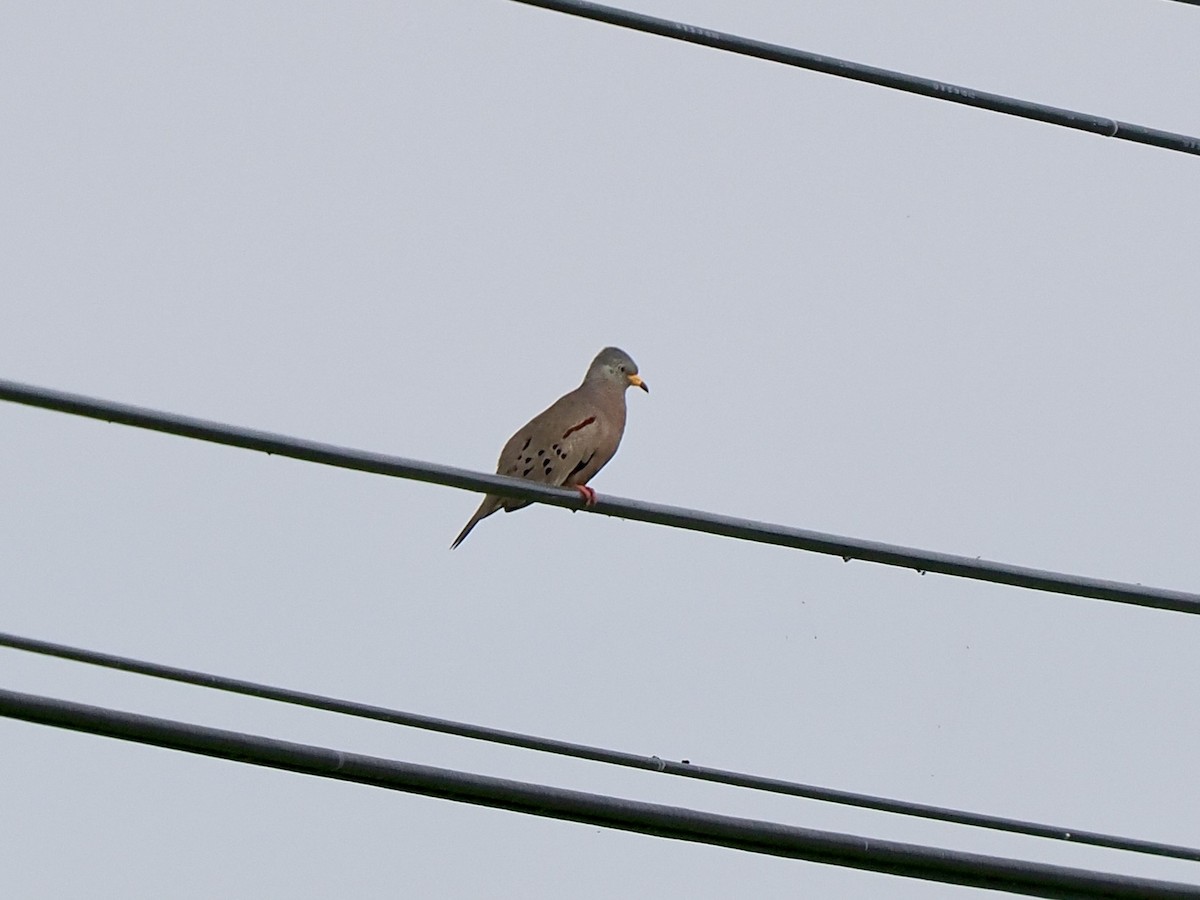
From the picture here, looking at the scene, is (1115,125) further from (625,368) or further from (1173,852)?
(625,368)

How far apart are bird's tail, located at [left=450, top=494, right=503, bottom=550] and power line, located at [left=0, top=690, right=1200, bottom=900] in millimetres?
4515

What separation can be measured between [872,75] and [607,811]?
199cm

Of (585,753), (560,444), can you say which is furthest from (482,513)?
(585,753)

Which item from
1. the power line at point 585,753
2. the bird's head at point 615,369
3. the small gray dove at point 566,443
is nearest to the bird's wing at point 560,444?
the small gray dove at point 566,443

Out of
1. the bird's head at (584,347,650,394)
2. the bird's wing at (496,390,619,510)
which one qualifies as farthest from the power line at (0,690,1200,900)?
the bird's head at (584,347,650,394)

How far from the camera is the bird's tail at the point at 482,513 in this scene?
30.1ft

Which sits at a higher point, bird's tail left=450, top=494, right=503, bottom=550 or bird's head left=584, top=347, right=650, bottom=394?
bird's head left=584, top=347, right=650, bottom=394

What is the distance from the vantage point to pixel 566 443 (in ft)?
29.7

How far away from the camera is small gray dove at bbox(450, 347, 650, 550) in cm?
905

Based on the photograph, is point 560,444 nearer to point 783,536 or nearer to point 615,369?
point 615,369

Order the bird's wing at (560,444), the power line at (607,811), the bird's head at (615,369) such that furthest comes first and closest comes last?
the bird's head at (615,369) → the bird's wing at (560,444) → the power line at (607,811)

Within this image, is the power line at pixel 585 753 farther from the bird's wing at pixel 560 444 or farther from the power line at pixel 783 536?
the bird's wing at pixel 560 444

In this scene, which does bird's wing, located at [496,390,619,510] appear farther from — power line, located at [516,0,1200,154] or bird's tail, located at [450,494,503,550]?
power line, located at [516,0,1200,154]

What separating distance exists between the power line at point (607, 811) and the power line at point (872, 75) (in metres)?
1.90
